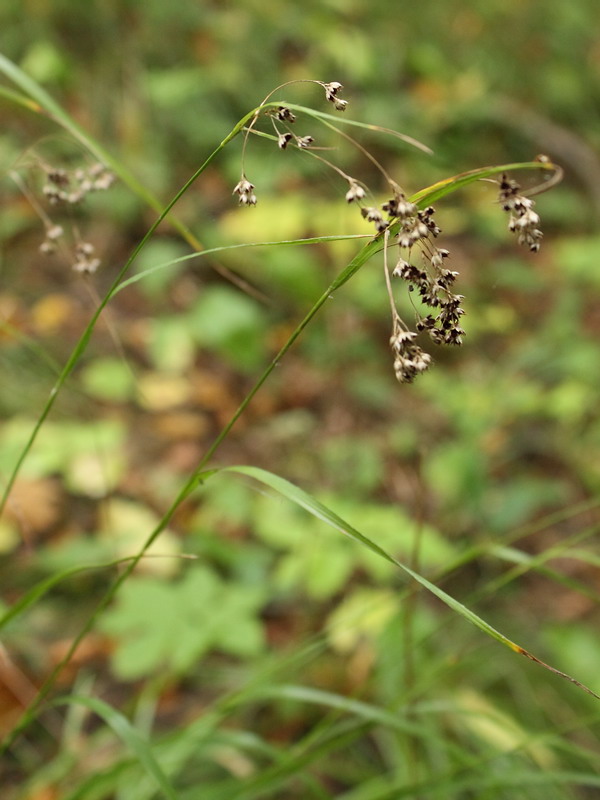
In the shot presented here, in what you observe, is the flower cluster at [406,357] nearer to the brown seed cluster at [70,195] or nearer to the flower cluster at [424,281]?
the flower cluster at [424,281]

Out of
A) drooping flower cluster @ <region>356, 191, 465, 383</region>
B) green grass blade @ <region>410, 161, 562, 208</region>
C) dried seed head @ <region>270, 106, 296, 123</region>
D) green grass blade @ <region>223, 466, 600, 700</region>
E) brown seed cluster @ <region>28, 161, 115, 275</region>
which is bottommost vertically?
green grass blade @ <region>223, 466, 600, 700</region>

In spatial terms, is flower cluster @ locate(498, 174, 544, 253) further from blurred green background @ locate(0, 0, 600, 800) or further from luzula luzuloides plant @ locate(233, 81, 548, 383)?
blurred green background @ locate(0, 0, 600, 800)

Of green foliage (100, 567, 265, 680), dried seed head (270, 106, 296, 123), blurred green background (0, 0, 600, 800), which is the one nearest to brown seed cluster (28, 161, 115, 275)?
blurred green background (0, 0, 600, 800)

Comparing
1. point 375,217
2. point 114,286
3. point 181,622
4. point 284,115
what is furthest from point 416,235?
point 181,622

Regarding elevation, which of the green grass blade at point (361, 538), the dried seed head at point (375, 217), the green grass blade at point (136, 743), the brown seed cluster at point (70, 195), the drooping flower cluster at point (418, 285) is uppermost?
the brown seed cluster at point (70, 195)

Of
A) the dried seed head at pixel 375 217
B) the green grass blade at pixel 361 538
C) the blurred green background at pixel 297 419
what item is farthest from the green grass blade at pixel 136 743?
the dried seed head at pixel 375 217
